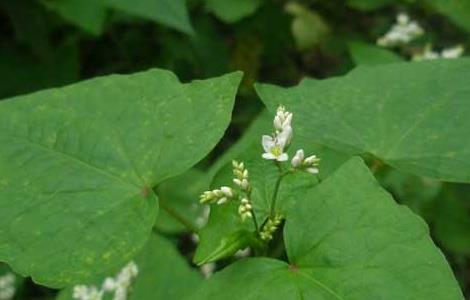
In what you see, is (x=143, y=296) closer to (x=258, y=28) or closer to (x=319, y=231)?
(x=319, y=231)

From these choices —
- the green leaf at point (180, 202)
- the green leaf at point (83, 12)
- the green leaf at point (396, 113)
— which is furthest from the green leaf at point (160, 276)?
the green leaf at point (83, 12)

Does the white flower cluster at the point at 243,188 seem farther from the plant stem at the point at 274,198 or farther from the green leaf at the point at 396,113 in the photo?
the green leaf at the point at 396,113

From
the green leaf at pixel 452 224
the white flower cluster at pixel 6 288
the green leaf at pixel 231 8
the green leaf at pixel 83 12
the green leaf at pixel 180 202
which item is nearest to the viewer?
the white flower cluster at pixel 6 288

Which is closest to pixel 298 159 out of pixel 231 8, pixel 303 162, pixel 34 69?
pixel 303 162

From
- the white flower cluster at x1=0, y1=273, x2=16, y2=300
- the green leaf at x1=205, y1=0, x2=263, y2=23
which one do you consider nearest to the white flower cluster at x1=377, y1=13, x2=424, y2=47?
the green leaf at x1=205, y1=0, x2=263, y2=23

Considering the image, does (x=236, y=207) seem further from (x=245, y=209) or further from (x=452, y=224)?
(x=452, y=224)

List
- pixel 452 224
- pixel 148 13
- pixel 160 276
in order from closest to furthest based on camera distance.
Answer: pixel 160 276
pixel 148 13
pixel 452 224

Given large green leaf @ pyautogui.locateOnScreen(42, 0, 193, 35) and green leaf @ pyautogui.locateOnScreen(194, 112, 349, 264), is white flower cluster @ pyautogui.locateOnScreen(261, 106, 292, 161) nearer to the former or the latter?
green leaf @ pyautogui.locateOnScreen(194, 112, 349, 264)
